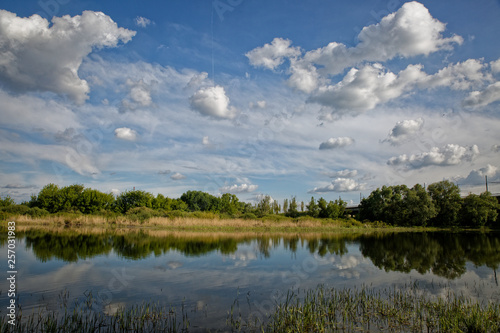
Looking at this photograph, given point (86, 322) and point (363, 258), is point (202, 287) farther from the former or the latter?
point (363, 258)

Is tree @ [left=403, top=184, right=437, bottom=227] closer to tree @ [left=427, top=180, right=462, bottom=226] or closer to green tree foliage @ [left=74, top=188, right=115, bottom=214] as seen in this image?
tree @ [left=427, top=180, right=462, bottom=226]

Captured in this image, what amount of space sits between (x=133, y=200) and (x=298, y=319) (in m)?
62.9

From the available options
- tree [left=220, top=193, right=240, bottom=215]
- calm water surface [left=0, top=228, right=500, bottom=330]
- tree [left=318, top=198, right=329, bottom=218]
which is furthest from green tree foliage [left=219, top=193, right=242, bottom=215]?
calm water surface [left=0, top=228, right=500, bottom=330]

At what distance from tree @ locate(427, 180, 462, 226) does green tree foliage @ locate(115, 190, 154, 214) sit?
62.2 metres

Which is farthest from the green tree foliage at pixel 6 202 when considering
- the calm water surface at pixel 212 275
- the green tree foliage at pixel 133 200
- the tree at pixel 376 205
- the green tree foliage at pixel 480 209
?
the green tree foliage at pixel 480 209

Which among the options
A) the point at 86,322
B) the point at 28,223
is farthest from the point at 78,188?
the point at 86,322

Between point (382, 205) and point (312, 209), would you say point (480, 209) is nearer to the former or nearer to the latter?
point (382, 205)

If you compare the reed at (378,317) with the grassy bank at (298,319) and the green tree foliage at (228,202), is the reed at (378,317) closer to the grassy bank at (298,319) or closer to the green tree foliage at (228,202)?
the grassy bank at (298,319)

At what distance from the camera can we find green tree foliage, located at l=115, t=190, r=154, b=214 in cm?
6372

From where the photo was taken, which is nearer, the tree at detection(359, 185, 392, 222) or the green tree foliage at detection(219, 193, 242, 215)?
the tree at detection(359, 185, 392, 222)

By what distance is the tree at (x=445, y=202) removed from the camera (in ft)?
209

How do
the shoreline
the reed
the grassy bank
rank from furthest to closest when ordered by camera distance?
the shoreline
the reed
the grassy bank

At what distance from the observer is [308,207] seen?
7250cm

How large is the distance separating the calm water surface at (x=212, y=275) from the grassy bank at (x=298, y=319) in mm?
381
